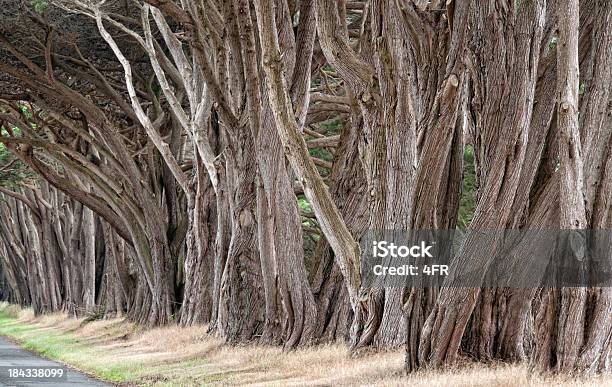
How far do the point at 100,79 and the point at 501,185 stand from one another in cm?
1558

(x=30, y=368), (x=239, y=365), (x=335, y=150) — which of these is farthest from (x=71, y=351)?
(x=239, y=365)

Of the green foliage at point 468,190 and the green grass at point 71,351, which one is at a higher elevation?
the green foliage at point 468,190

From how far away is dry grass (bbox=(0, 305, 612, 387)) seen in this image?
36.5ft

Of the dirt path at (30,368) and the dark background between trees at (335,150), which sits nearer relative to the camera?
the dark background between trees at (335,150)

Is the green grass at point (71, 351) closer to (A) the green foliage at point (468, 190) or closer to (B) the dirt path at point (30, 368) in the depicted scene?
(B) the dirt path at point (30, 368)

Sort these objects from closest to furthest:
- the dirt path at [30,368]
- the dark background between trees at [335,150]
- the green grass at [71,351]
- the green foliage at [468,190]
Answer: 1. the dark background between trees at [335,150]
2. the dirt path at [30,368]
3. the green grass at [71,351]
4. the green foliage at [468,190]

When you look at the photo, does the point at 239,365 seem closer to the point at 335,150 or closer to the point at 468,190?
the point at 335,150

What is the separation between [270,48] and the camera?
14.7 meters

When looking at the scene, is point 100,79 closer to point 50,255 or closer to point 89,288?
point 89,288

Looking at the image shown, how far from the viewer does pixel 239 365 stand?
629 inches

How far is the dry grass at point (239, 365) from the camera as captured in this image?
438 inches

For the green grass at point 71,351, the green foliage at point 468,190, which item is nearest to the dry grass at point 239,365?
the green grass at point 71,351

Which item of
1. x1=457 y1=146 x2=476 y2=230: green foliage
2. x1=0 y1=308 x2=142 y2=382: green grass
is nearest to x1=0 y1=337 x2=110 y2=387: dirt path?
x1=0 y1=308 x2=142 y2=382: green grass

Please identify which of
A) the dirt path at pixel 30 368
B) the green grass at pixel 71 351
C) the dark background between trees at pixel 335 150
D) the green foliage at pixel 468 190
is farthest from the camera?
the green foliage at pixel 468 190
